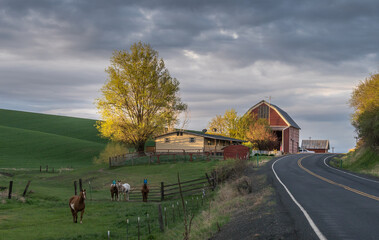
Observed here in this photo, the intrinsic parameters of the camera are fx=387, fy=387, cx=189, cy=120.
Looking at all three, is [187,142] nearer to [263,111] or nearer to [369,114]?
[369,114]

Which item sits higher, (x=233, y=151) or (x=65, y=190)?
(x=233, y=151)

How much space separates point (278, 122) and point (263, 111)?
15.8 feet

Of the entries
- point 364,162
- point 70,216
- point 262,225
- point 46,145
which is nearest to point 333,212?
point 262,225

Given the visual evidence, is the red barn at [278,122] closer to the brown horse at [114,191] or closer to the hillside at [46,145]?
the hillside at [46,145]

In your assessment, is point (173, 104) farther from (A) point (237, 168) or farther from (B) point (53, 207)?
(B) point (53, 207)

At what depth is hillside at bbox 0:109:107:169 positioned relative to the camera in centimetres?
8006

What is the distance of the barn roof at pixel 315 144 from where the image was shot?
460 ft

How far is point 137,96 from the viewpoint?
189 ft

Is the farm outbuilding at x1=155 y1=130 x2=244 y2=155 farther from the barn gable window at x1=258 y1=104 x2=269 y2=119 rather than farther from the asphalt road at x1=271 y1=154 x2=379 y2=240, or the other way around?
the asphalt road at x1=271 y1=154 x2=379 y2=240

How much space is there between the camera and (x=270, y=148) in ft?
299

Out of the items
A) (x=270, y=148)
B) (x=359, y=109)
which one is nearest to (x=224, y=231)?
(x=359, y=109)

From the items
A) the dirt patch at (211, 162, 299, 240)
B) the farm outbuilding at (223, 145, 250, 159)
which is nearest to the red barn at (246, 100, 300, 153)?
the farm outbuilding at (223, 145, 250, 159)

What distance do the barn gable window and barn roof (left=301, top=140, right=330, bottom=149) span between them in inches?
1882

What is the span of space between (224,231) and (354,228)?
427cm
